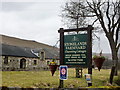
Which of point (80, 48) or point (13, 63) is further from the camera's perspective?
point (13, 63)

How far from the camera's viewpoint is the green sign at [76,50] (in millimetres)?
8422

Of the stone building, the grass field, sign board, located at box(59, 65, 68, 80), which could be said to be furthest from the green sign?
the stone building

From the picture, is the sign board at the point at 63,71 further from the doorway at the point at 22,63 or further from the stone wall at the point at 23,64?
the doorway at the point at 22,63

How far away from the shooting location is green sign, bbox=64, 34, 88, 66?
27.6ft

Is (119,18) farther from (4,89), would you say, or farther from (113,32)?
(4,89)

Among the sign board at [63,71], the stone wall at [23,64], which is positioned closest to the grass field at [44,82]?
the sign board at [63,71]

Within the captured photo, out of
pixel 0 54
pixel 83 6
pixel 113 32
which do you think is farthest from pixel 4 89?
pixel 0 54

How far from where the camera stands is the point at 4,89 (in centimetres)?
739

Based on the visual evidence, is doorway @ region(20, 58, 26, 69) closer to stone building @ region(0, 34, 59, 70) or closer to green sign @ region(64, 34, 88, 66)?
stone building @ region(0, 34, 59, 70)

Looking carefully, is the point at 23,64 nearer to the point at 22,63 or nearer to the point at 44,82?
the point at 22,63

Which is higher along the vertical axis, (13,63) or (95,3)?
(95,3)

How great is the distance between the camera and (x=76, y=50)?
8.52m

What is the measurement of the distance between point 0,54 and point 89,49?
77.1 ft

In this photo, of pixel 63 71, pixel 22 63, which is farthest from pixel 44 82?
pixel 22 63
